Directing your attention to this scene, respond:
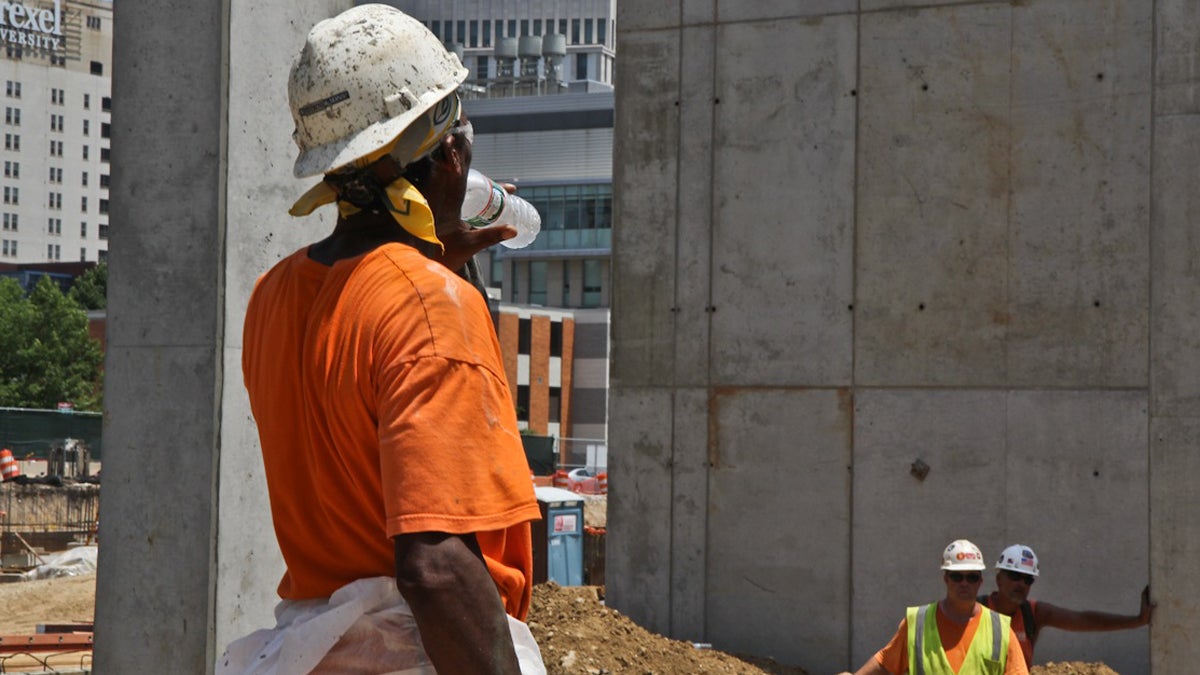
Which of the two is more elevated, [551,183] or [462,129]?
[551,183]

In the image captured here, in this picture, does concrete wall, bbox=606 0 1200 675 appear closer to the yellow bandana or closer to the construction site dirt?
the construction site dirt

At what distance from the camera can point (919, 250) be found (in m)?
10.8

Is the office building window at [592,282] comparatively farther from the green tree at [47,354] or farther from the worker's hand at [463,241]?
the worker's hand at [463,241]

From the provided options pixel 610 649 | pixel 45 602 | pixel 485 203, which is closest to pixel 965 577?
pixel 610 649

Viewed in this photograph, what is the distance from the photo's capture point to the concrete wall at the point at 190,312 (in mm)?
5449

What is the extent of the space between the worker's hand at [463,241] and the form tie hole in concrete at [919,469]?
8.29 m

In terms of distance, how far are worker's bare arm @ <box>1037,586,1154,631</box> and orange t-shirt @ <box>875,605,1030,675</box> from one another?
1.77 m

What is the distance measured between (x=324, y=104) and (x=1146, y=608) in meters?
8.31

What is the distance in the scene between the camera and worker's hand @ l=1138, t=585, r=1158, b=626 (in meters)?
9.42

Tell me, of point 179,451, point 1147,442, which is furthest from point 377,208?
point 1147,442

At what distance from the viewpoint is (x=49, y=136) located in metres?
136

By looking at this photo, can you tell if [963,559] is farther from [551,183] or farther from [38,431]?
[551,183]

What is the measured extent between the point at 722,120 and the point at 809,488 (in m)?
2.72

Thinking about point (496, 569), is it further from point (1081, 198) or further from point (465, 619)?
point (1081, 198)
